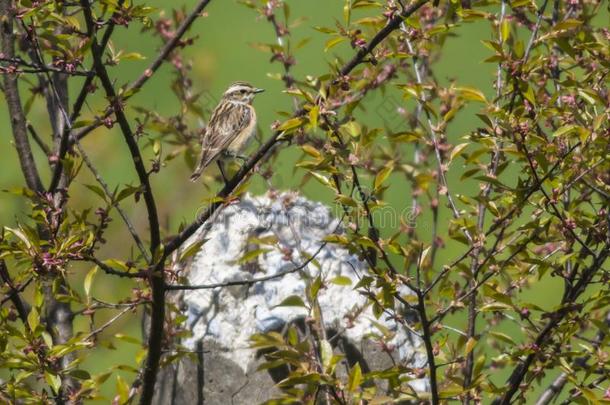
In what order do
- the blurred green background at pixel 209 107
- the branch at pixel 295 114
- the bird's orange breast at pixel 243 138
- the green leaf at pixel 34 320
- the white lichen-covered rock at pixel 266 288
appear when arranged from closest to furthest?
the branch at pixel 295 114 < the green leaf at pixel 34 320 < the white lichen-covered rock at pixel 266 288 < the bird's orange breast at pixel 243 138 < the blurred green background at pixel 209 107

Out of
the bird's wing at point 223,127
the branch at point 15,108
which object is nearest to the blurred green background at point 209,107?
the bird's wing at point 223,127

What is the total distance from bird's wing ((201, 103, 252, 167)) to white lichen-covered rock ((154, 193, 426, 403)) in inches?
22.2

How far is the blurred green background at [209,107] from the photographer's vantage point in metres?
9.66

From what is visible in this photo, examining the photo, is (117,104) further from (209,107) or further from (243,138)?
(209,107)

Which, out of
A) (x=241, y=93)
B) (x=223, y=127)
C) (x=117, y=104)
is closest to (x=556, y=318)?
(x=117, y=104)

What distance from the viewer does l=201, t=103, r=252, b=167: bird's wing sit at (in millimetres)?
7367

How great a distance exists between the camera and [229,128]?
25.8 feet

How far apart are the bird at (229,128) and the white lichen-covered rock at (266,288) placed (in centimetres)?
49

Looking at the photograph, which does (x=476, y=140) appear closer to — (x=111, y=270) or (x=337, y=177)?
Result: (x=337, y=177)

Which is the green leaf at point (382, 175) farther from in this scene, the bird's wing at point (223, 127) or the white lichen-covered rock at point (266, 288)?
the bird's wing at point (223, 127)

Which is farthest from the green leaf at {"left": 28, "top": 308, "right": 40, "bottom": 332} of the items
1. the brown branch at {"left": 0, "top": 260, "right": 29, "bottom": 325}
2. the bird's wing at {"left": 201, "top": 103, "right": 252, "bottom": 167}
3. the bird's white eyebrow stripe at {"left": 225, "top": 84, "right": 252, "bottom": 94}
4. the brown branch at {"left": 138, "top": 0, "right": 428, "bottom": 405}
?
the bird's white eyebrow stripe at {"left": 225, "top": 84, "right": 252, "bottom": 94}

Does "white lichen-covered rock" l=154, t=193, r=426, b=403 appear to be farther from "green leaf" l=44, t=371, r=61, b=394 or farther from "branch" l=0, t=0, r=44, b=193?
"green leaf" l=44, t=371, r=61, b=394

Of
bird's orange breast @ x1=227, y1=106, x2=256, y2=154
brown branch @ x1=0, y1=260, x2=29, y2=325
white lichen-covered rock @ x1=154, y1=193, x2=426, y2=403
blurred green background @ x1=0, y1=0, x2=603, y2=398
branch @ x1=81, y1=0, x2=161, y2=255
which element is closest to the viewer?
branch @ x1=81, y1=0, x2=161, y2=255

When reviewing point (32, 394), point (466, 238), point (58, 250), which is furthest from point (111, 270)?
point (466, 238)
